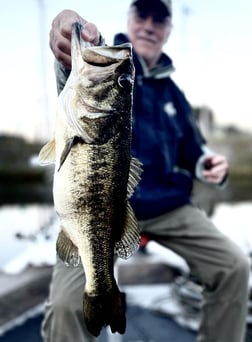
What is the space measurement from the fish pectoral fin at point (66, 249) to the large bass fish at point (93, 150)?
25 mm

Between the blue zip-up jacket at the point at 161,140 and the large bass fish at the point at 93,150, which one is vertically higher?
the large bass fish at the point at 93,150

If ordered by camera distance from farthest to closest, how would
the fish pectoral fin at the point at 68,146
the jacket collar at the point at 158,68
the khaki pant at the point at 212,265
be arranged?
the jacket collar at the point at 158,68
the khaki pant at the point at 212,265
the fish pectoral fin at the point at 68,146

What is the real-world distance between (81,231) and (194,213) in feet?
4.94

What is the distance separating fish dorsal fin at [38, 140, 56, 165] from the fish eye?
13.2 inches

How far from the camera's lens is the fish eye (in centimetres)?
162

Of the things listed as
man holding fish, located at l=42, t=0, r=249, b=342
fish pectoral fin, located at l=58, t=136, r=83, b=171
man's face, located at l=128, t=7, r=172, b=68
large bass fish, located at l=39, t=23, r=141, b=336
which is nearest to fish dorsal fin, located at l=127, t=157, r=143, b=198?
large bass fish, located at l=39, t=23, r=141, b=336

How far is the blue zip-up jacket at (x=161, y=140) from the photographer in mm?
2867

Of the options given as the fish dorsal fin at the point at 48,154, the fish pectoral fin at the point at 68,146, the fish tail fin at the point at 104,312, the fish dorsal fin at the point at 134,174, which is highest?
the fish pectoral fin at the point at 68,146

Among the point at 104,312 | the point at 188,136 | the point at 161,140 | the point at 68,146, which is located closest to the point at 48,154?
the point at 68,146

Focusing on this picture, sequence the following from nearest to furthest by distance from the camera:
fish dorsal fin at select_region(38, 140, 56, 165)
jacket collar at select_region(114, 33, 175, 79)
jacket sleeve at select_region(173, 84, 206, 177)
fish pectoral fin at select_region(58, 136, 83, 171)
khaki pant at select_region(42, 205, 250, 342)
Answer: fish pectoral fin at select_region(58, 136, 83, 171), fish dorsal fin at select_region(38, 140, 56, 165), khaki pant at select_region(42, 205, 250, 342), jacket collar at select_region(114, 33, 175, 79), jacket sleeve at select_region(173, 84, 206, 177)

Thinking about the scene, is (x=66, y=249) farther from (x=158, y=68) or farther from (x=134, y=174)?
(x=158, y=68)

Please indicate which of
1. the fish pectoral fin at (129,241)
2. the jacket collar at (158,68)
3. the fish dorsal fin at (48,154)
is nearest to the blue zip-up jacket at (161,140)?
the jacket collar at (158,68)

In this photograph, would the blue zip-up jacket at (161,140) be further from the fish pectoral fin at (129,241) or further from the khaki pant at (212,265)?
the fish pectoral fin at (129,241)

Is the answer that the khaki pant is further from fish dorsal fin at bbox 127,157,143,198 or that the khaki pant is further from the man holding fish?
fish dorsal fin at bbox 127,157,143,198
